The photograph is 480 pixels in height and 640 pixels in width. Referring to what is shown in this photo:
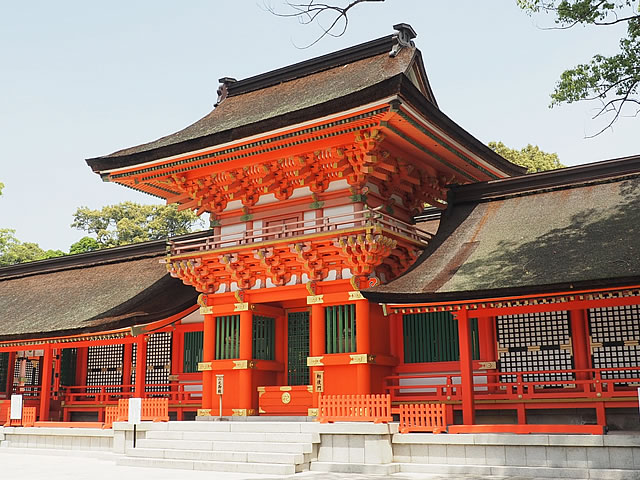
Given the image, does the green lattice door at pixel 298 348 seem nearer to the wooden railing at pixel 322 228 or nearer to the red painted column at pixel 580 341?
the wooden railing at pixel 322 228

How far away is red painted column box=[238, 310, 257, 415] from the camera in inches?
759

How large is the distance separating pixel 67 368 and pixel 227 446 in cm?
1191

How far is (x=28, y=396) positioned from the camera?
83.3 feet

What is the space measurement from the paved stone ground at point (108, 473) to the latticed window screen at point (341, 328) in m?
3.83

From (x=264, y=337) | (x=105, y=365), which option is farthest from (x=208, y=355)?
(x=105, y=365)

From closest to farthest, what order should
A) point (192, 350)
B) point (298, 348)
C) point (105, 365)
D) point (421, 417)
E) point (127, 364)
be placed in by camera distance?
point (421, 417) → point (298, 348) → point (192, 350) → point (127, 364) → point (105, 365)

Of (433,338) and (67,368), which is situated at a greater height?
(433,338)

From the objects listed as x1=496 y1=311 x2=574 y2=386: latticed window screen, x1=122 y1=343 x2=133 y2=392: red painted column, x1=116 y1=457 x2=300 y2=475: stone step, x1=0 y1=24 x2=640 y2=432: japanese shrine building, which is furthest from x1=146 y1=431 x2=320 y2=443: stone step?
x1=122 y1=343 x2=133 y2=392: red painted column

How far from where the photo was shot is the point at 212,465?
1573 centimetres

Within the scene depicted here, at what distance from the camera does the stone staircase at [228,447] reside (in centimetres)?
1519

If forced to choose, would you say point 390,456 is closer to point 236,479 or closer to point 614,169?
point 236,479

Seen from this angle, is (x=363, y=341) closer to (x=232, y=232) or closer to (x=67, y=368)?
(x=232, y=232)

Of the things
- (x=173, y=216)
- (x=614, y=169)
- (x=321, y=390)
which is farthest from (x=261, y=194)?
(x=173, y=216)

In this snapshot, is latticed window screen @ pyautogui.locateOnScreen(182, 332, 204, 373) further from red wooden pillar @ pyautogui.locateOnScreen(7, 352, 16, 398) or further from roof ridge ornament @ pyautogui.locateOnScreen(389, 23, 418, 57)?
roof ridge ornament @ pyautogui.locateOnScreen(389, 23, 418, 57)
